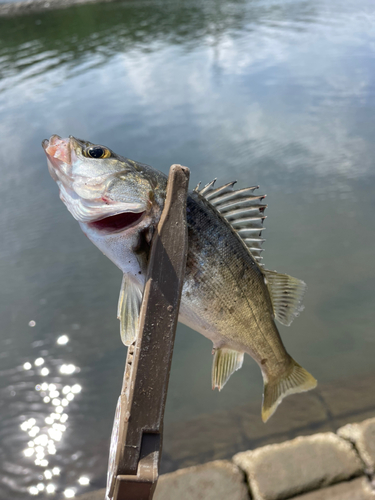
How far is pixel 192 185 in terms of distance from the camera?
5.55m

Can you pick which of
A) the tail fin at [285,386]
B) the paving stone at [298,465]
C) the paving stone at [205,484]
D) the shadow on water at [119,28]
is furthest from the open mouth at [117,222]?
the shadow on water at [119,28]

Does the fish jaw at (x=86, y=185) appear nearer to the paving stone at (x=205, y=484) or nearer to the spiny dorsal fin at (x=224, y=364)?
the spiny dorsal fin at (x=224, y=364)

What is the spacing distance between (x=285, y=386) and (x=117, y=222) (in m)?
1.27

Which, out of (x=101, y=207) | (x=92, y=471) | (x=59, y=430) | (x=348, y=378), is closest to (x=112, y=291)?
(x=59, y=430)

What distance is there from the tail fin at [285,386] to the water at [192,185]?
5.57 feet

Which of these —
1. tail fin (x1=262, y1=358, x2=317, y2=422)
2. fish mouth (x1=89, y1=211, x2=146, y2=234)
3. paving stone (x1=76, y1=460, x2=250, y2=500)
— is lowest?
paving stone (x1=76, y1=460, x2=250, y2=500)

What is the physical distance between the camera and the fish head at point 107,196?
148cm

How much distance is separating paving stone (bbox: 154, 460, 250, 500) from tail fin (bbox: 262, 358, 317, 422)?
3.30ft

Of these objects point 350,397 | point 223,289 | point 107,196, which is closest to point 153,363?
point 223,289

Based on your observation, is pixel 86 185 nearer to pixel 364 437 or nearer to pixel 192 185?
pixel 364 437

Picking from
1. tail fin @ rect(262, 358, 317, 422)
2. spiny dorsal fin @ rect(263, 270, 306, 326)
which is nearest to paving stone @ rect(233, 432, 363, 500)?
tail fin @ rect(262, 358, 317, 422)

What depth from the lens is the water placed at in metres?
3.61

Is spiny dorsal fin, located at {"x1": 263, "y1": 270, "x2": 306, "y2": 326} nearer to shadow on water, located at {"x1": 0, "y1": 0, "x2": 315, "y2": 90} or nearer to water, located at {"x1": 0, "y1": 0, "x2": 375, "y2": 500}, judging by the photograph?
water, located at {"x1": 0, "y1": 0, "x2": 375, "y2": 500}

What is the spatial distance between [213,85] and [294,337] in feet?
27.1
